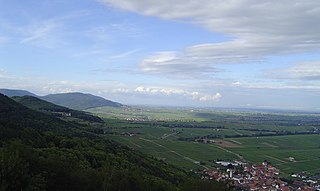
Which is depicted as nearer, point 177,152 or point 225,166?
point 225,166

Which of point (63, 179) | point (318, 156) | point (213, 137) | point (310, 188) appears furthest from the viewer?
point (213, 137)

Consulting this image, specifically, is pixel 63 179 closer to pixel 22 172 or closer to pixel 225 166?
pixel 22 172

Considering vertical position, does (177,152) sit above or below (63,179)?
below

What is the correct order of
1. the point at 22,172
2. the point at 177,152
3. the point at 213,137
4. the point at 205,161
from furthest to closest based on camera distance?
the point at 213,137 < the point at 177,152 < the point at 205,161 < the point at 22,172

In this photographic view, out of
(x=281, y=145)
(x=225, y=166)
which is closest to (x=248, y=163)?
(x=225, y=166)

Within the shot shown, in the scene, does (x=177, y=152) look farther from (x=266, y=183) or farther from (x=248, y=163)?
(x=266, y=183)

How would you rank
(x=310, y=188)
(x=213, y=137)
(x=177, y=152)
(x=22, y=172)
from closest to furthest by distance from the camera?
(x=22, y=172), (x=310, y=188), (x=177, y=152), (x=213, y=137)

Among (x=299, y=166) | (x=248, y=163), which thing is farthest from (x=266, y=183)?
(x=299, y=166)
